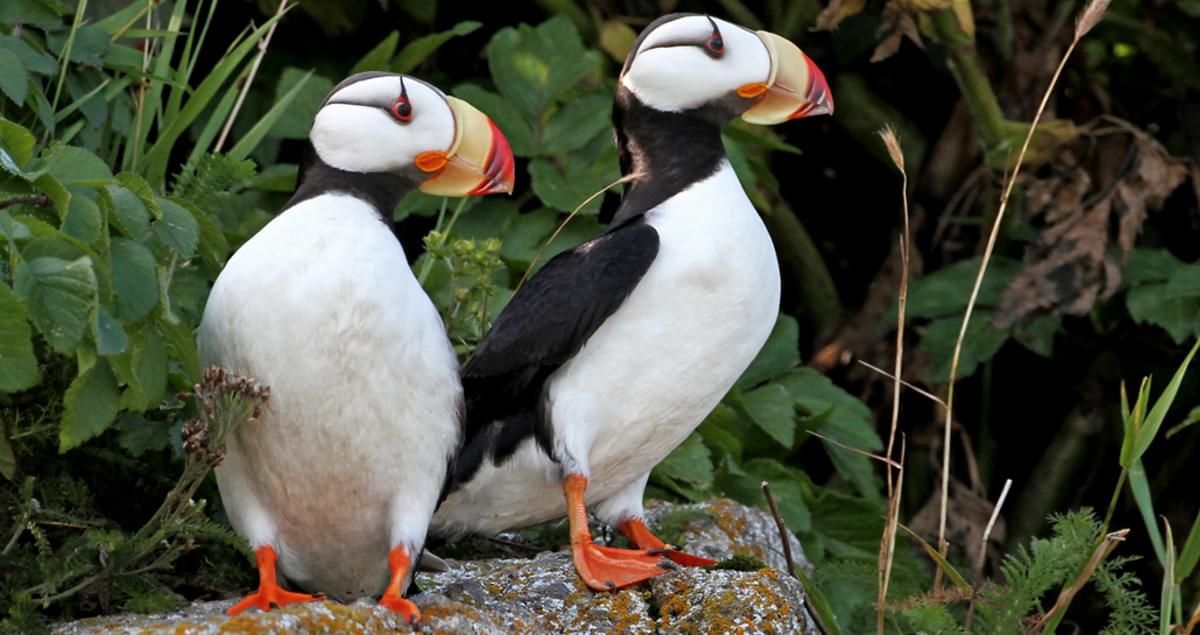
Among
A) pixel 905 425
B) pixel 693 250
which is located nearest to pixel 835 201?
pixel 905 425

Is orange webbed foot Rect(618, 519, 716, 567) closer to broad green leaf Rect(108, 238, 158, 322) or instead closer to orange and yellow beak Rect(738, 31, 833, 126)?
orange and yellow beak Rect(738, 31, 833, 126)

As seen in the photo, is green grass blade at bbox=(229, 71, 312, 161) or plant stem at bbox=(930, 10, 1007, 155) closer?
green grass blade at bbox=(229, 71, 312, 161)

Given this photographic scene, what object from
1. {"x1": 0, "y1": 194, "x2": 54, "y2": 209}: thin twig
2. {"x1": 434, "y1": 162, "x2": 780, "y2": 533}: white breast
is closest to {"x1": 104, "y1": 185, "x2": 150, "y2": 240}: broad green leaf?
{"x1": 0, "y1": 194, "x2": 54, "y2": 209}: thin twig

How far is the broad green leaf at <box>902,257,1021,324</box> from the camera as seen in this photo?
19.6ft

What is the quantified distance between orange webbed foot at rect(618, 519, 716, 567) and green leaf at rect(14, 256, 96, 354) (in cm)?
161

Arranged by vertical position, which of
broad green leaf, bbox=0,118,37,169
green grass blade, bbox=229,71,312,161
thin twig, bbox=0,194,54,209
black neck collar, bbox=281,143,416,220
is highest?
broad green leaf, bbox=0,118,37,169

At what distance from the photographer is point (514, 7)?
6.46 meters

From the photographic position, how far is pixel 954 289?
6.02 meters

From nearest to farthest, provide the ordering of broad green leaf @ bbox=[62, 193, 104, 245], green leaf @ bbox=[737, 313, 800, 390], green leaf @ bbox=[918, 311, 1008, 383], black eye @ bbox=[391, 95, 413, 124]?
1. broad green leaf @ bbox=[62, 193, 104, 245]
2. black eye @ bbox=[391, 95, 413, 124]
3. green leaf @ bbox=[737, 313, 800, 390]
4. green leaf @ bbox=[918, 311, 1008, 383]

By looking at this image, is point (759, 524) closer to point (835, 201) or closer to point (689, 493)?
point (689, 493)

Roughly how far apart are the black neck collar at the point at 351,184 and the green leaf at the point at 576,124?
180 cm

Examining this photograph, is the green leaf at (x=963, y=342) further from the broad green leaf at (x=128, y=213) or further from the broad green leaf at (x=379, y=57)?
the broad green leaf at (x=128, y=213)

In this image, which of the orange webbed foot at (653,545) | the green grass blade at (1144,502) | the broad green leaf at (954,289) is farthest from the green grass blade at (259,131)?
the green grass blade at (1144,502)

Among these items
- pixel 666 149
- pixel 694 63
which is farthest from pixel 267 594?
pixel 694 63
